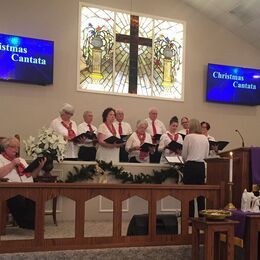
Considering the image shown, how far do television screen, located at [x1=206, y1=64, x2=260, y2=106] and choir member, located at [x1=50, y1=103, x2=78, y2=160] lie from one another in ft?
12.2

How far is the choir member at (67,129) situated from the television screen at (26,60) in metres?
1.63

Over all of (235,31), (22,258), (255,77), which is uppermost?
(235,31)

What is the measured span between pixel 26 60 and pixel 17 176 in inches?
131

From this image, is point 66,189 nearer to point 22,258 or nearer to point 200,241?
point 22,258

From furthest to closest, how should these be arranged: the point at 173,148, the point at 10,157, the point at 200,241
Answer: the point at 173,148
the point at 10,157
the point at 200,241

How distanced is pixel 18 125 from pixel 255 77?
4.92 metres

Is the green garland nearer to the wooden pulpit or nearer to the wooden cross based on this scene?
the wooden pulpit

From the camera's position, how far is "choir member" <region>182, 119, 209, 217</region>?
5031 millimetres

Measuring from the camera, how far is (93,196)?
3.98 metres

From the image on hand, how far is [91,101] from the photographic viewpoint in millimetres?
8422

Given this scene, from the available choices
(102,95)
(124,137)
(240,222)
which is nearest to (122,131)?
(124,137)

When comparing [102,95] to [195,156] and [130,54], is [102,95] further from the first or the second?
[195,156]

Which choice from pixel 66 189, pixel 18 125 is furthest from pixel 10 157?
pixel 18 125

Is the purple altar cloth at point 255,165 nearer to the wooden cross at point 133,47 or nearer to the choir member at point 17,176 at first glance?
the choir member at point 17,176
